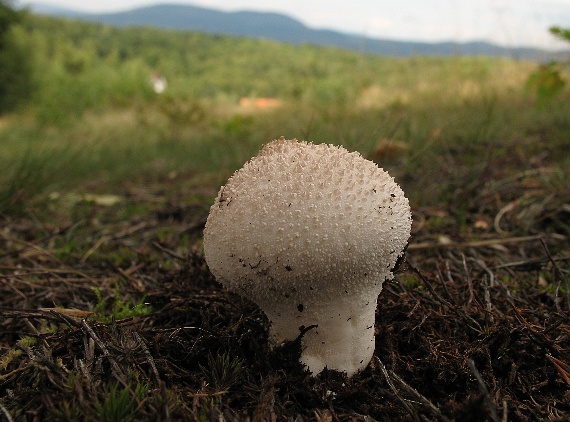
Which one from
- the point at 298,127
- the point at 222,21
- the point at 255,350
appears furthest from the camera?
the point at 222,21

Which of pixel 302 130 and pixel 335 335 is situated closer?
pixel 335 335

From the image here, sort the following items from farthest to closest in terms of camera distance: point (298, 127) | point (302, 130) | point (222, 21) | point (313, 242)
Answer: point (222, 21) → point (298, 127) → point (302, 130) → point (313, 242)

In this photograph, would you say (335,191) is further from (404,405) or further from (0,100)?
(0,100)

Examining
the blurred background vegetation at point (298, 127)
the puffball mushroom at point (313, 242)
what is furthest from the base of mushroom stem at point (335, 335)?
the blurred background vegetation at point (298, 127)

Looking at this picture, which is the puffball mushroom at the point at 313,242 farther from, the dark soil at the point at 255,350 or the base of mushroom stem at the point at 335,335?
the dark soil at the point at 255,350

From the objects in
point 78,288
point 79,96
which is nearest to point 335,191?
point 78,288

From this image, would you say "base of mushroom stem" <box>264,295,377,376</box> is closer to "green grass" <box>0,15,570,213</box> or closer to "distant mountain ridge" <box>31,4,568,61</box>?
"green grass" <box>0,15,570,213</box>

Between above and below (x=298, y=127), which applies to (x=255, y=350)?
above

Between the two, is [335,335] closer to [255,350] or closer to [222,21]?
[255,350]

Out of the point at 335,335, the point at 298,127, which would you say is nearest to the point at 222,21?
the point at 298,127
